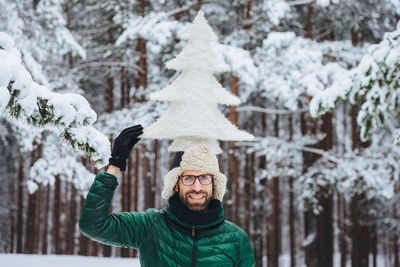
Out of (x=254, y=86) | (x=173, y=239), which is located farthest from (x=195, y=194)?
(x=254, y=86)

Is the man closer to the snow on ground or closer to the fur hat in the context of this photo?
the fur hat

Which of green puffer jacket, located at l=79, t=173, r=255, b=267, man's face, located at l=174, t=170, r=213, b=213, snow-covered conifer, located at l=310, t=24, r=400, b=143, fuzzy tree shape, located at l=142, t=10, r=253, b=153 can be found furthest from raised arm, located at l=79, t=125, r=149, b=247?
snow-covered conifer, located at l=310, t=24, r=400, b=143

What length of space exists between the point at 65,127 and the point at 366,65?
13.7 ft

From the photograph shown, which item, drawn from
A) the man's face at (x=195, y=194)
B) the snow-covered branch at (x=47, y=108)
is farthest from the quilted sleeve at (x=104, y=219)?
the snow-covered branch at (x=47, y=108)

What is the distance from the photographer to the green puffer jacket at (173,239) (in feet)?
Result: 10.2

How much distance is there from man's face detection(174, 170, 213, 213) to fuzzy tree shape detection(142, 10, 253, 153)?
64 cm

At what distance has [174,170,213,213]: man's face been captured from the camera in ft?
10.7

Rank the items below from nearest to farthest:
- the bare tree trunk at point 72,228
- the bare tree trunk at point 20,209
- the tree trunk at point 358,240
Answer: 1. the tree trunk at point 358,240
2. the bare tree trunk at point 20,209
3. the bare tree trunk at point 72,228

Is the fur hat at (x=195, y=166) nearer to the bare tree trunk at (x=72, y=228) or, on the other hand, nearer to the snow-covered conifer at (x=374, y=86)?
the snow-covered conifer at (x=374, y=86)

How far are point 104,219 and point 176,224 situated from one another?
535 millimetres

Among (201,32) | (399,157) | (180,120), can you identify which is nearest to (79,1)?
(201,32)

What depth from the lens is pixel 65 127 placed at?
11.7ft

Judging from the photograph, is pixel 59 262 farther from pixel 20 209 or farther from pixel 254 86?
pixel 20 209

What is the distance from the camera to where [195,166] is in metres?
3.42
